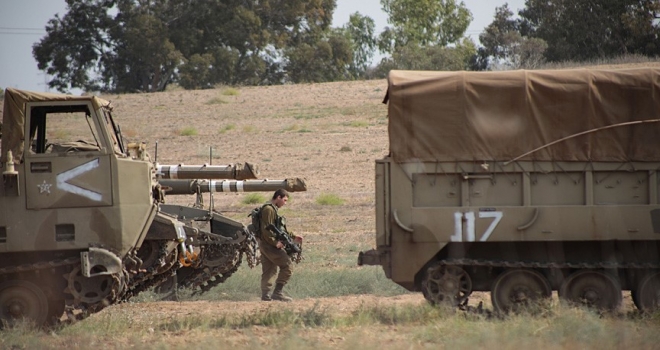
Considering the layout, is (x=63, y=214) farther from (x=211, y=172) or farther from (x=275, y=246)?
(x=211, y=172)

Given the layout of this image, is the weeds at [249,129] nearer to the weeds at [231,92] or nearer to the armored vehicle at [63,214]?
the weeds at [231,92]

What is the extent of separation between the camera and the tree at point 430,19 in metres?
57.0

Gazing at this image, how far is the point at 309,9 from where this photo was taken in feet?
177

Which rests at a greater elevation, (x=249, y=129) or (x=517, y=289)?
(x=249, y=129)

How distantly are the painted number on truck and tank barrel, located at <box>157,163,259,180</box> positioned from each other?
5.32 m

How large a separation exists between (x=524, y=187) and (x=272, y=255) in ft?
14.5

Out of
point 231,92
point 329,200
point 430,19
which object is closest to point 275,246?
point 329,200

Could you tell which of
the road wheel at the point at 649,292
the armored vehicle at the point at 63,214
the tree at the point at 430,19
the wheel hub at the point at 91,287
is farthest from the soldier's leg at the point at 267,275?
the tree at the point at 430,19

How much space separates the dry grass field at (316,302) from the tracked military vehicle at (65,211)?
0.51m

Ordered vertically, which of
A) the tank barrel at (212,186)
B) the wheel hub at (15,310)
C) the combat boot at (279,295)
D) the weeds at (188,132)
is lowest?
the combat boot at (279,295)

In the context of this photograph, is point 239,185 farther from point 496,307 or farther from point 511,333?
point 511,333

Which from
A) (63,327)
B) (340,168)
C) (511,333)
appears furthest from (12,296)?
(340,168)

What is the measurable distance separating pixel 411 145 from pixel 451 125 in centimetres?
51

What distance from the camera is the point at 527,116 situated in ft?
41.4
